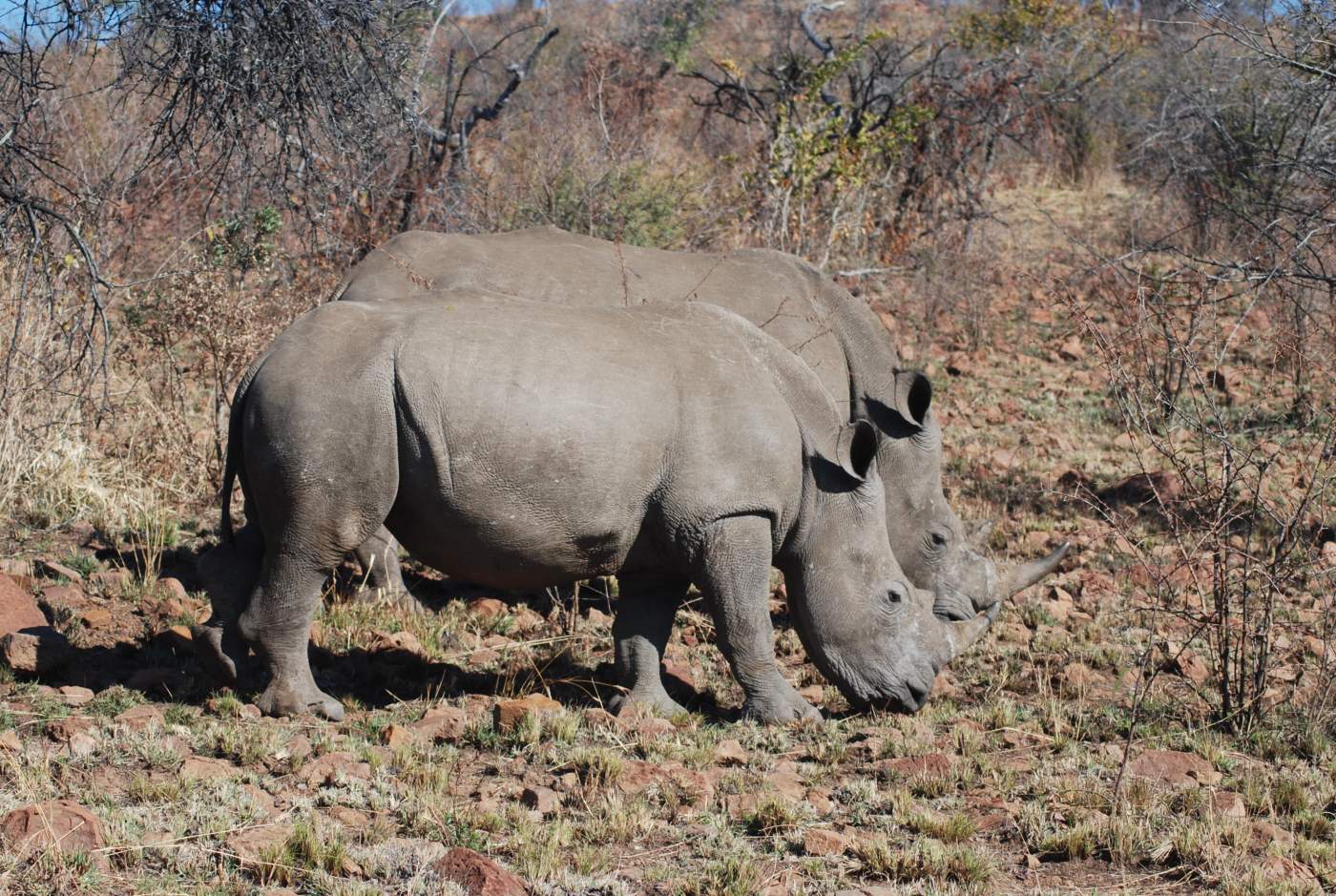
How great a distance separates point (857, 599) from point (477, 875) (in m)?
2.65

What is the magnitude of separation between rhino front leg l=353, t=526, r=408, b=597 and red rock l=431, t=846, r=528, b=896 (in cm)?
370

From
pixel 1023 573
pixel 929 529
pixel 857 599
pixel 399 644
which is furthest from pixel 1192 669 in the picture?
pixel 399 644

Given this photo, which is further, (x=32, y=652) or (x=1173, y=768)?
(x=32, y=652)

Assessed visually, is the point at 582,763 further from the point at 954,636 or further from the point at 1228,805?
the point at 1228,805

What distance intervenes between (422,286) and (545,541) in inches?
94.7

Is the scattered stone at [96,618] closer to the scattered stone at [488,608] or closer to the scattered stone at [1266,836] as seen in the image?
the scattered stone at [488,608]

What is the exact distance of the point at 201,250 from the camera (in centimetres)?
1054

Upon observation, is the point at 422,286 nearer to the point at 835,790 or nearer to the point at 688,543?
the point at 688,543

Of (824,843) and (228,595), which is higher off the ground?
(228,595)

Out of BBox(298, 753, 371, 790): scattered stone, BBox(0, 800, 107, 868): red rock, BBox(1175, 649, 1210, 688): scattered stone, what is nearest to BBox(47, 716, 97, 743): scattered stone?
BBox(298, 753, 371, 790): scattered stone

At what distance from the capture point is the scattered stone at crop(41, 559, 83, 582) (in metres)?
7.57

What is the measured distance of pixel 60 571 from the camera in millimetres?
7617

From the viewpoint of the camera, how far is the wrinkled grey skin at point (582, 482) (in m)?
5.69

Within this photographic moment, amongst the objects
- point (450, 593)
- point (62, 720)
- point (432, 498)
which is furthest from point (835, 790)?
point (450, 593)
